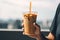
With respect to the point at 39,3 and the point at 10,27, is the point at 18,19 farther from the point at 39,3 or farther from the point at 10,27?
the point at 39,3

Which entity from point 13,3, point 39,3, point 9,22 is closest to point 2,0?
point 13,3

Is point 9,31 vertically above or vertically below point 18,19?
below

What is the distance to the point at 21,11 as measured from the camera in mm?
1967

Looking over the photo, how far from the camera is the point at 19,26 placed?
1996 millimetres

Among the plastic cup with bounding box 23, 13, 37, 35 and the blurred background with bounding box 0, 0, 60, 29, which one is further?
the blurred background with bounding box 0, 0, 60, 29

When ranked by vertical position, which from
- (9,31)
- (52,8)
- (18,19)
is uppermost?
(52,8)

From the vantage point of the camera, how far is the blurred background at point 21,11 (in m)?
1.96

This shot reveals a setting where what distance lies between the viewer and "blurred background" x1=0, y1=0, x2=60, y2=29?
196 cm

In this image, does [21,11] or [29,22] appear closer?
[29,22]

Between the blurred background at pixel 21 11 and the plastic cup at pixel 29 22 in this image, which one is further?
the blurred background at pixel 21 11

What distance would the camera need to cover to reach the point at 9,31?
6.49 ft

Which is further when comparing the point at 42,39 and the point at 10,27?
the point at 10,27

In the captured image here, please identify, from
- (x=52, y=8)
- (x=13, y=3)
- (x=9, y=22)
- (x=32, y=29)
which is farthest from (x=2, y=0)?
(x=32, y=29)

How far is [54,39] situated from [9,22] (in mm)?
984
